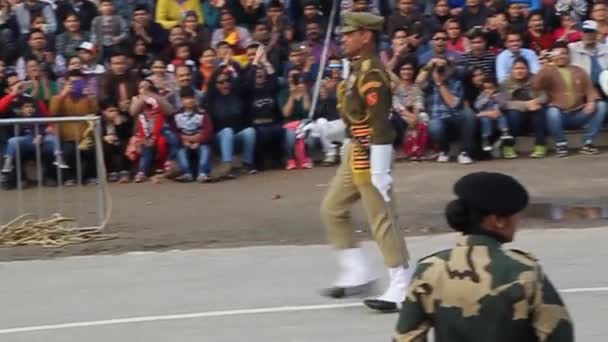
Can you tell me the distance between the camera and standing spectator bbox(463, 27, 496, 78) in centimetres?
1557

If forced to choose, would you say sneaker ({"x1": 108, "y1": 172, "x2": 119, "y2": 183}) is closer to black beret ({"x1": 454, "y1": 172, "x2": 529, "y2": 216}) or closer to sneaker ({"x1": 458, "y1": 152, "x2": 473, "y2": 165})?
sneaker ({"x1": 458, "y1": 152, "x2": 473, "y2": 165})

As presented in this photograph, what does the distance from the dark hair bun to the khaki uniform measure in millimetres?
3982

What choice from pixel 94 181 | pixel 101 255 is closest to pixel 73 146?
pixel 94 181

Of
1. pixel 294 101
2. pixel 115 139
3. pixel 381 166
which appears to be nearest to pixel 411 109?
pixel 294 101

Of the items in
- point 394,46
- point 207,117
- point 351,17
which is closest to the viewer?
point 351,17

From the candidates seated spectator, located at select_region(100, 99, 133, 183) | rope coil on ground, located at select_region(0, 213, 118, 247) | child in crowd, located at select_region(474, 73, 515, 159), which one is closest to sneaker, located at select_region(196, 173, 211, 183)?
seated spectator, located at select_region(100, 99, 133, 183)

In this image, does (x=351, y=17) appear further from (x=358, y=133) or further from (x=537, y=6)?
(x=537, y=6)

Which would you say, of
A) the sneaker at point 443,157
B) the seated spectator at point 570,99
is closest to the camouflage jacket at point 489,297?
the sneaker at point 443,157

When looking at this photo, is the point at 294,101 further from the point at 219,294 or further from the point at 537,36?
the point at 219,294

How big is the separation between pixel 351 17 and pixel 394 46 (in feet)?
26.2

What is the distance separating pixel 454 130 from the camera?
1495 cm

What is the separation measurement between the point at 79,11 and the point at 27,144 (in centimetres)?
557

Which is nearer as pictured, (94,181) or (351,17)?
(351,17)

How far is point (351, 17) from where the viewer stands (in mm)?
7871
